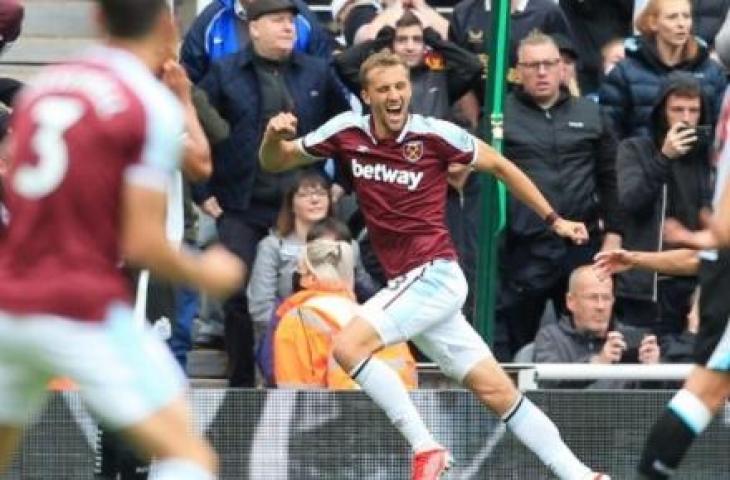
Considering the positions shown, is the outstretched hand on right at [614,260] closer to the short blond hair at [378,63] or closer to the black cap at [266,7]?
the short blond hair at [378,63]

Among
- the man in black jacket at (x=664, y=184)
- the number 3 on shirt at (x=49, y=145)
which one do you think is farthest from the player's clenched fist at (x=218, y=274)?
the man in black jacket at (x=664, y=184)

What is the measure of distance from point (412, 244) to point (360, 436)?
41.6 inches

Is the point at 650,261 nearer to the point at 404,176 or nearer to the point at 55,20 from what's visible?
the point at 404,176

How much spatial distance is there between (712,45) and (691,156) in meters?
1.25

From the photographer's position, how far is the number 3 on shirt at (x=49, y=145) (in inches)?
302

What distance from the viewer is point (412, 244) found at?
467 inches

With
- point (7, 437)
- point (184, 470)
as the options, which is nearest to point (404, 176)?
point (7, 437)

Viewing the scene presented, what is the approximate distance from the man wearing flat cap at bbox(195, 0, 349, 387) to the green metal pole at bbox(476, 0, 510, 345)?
105 cm

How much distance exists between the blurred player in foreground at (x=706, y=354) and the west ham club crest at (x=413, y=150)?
2.14 meters

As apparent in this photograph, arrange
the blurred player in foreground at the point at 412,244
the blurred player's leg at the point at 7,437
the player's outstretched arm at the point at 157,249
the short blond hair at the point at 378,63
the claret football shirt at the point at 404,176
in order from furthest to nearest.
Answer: the short blond hair at the point at 378,63 → the claret football shirt at the point at 404,176 → the blurred player in foreground at the point at 412,244 → the blurred player's leg at the point at 7,437 → the player's outstretched arm at the point at 157,249

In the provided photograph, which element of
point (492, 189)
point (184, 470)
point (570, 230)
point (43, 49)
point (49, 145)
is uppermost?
point (43, 49)

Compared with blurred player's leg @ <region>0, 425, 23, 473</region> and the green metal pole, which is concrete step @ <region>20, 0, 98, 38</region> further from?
blurred player's leg @ <region>0, 425, 23, 473</region>

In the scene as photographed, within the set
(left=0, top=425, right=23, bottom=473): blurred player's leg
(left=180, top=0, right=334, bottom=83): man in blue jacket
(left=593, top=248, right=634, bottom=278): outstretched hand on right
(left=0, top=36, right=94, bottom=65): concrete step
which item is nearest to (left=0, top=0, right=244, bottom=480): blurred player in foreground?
(left=0, top=425, right=23, bottom=473): blurred player's leg

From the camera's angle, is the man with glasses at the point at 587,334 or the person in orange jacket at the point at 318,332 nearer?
the person in orange jacket at the point at 318,332
